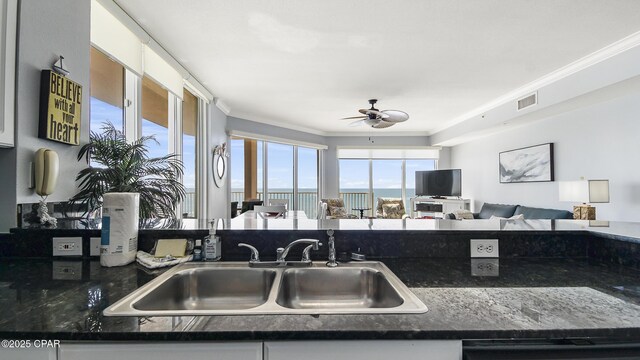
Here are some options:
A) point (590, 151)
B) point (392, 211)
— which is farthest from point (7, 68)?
point (392, 211)

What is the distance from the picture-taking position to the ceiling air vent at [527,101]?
12.4ft

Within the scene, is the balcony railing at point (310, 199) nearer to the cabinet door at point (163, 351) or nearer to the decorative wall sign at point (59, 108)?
the decorative wall sign at point (59, 108)

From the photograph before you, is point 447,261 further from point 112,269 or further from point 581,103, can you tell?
point 581,103

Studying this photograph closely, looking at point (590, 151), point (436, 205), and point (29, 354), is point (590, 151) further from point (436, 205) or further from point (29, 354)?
point (29, 354)

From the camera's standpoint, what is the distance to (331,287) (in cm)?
119

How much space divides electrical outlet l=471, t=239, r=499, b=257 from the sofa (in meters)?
3.35

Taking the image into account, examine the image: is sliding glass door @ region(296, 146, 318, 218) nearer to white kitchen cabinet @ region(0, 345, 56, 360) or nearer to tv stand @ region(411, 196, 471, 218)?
tv stand @ region(411, 196, 471, 218)

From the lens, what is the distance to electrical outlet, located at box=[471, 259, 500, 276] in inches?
44.2

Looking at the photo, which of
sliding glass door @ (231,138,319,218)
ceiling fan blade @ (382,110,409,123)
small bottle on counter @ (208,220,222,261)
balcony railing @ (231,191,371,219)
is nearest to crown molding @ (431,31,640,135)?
ceiling fan blade @ (382,110,409,123)

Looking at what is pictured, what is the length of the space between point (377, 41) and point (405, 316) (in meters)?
2.55

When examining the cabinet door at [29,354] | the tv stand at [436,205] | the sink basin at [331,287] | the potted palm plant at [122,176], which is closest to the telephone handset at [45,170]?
the potted palm plant at [122,176]

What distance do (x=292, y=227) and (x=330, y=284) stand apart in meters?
0.32

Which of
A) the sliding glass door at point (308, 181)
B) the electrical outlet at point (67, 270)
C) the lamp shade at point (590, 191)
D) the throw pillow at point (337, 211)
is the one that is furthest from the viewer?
the sliding glass door at point (308, 181)

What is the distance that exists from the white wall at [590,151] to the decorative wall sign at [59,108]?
4.86m
